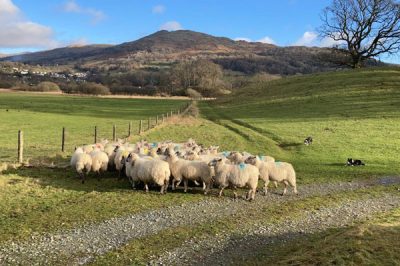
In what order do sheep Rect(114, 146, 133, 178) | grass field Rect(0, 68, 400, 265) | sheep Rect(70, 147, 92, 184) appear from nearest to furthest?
grass field Rect(0, 68, 400, 265), sheep Rect(70, 147, 92, 184), sheep Rect(114, 146, 133, 178)

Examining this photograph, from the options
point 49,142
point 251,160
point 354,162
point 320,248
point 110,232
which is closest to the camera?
point 320,248

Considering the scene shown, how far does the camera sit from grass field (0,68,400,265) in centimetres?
1255

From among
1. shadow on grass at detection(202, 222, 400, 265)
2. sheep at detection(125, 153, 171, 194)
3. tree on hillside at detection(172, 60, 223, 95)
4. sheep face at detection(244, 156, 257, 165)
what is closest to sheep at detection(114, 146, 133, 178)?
sheep at detection(125, 153, 171, 194)

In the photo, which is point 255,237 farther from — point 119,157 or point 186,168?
point 119,157

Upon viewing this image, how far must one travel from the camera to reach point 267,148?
3191 cm

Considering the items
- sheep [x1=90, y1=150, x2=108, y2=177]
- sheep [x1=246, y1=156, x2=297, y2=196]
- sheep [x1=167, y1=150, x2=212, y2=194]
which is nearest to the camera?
sheep [x1=167, y1=150, x2=212, y2=194]

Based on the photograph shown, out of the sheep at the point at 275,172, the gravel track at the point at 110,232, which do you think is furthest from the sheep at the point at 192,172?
the sheep at the point at 275,172

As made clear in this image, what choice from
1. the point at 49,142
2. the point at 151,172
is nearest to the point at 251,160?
the point at 151,172

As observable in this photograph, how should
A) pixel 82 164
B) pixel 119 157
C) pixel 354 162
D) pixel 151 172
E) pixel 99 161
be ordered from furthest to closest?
pixel 354 162, pixel 119 157, pixel 99 161, pixel 82 164, pixel 151 172

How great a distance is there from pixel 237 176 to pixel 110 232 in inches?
245

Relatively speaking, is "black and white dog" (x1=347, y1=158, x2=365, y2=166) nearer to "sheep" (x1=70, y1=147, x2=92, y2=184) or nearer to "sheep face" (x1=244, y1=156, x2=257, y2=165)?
"sheep face" (x1=244, y1=156, x2=257, y2=165)

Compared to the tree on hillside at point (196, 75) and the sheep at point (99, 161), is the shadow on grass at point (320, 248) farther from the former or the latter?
the tree on hillside at point (196, 75)

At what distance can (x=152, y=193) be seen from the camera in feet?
57.9

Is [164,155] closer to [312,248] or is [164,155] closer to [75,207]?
[75,207]
